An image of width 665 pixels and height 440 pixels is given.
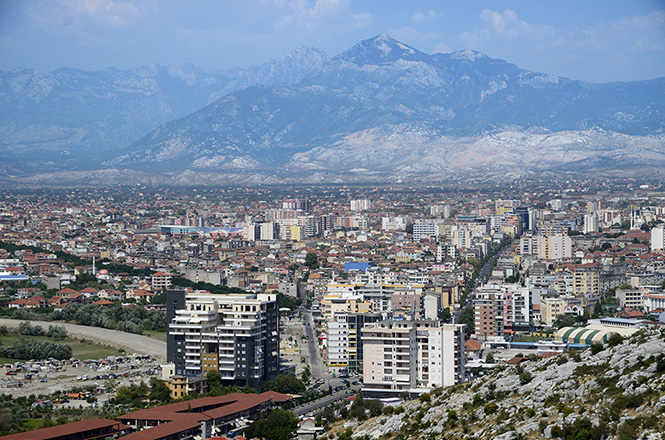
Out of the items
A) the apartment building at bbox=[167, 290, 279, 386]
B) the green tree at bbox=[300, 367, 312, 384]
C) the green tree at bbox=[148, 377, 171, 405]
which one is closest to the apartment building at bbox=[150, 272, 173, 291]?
the green tree at bbox=[300, 367, 312, 384]

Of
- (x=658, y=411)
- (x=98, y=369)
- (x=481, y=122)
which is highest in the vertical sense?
(x=481, y=122)

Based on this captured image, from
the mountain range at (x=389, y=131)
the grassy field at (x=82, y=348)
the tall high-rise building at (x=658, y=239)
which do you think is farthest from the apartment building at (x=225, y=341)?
the mountain range at (x=389, y=131)

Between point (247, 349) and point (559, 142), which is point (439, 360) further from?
point (559, 142)

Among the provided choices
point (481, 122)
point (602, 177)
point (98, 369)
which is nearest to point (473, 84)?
point (481, 122)

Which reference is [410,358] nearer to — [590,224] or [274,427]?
[274,427]

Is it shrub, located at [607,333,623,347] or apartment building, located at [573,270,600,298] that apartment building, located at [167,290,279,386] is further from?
apartment building, located at [573,270,600,298]
